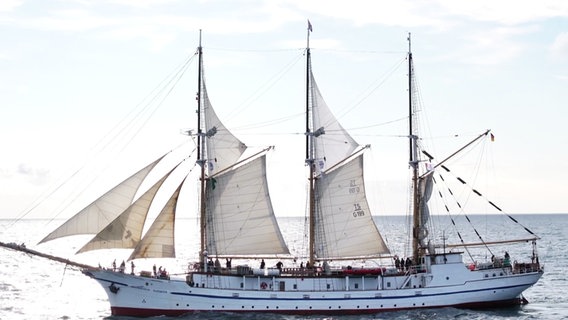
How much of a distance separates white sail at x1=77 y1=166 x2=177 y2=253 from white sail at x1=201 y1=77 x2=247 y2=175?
3888 millimetres

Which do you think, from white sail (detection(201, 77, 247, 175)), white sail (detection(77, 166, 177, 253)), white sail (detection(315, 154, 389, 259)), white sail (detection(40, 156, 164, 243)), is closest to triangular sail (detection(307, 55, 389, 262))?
white sail (detection(315, 154, 389, 259))

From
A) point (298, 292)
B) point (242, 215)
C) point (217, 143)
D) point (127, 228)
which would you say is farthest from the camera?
point (217, 143)

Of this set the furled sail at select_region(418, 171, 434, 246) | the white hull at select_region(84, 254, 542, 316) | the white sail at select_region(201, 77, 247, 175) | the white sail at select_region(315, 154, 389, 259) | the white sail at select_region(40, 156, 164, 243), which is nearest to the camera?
the white sail at select_region(40, 156, 164, 243)

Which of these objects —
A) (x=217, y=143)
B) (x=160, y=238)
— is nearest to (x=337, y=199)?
(x=217, y=143)

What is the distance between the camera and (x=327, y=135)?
52688 millimetres

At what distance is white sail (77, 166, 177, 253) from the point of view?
4747 centimetres

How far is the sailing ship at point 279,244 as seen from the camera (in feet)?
160

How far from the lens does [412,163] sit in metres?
54.8

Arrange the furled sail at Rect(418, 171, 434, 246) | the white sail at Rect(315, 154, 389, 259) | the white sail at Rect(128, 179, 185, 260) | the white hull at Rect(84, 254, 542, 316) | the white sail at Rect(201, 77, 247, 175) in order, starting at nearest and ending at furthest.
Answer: the white sail at Rect(128, 179, 185, 260) < the white hull at Rect(84, 254, 542, 316) < the white sail at Rect(201, 77, 247, 175) < the white sail at Rect(315, 154, 389, 259) < the furled sail at Rect(418, 171, 434, 246)

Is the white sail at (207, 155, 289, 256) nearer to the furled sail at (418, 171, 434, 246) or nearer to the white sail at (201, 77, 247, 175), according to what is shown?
the white sail at (201, 77, 247, 175)

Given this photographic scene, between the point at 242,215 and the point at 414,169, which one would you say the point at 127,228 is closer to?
the point at 242,215

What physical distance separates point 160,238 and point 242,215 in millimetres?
5125

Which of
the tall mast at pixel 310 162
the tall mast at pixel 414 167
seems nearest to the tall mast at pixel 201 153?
the tall mast at pixel 310 162

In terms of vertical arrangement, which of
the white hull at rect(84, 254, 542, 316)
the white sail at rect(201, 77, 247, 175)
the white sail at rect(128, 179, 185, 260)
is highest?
the white sail at rect(201, 77, 247, 175)
